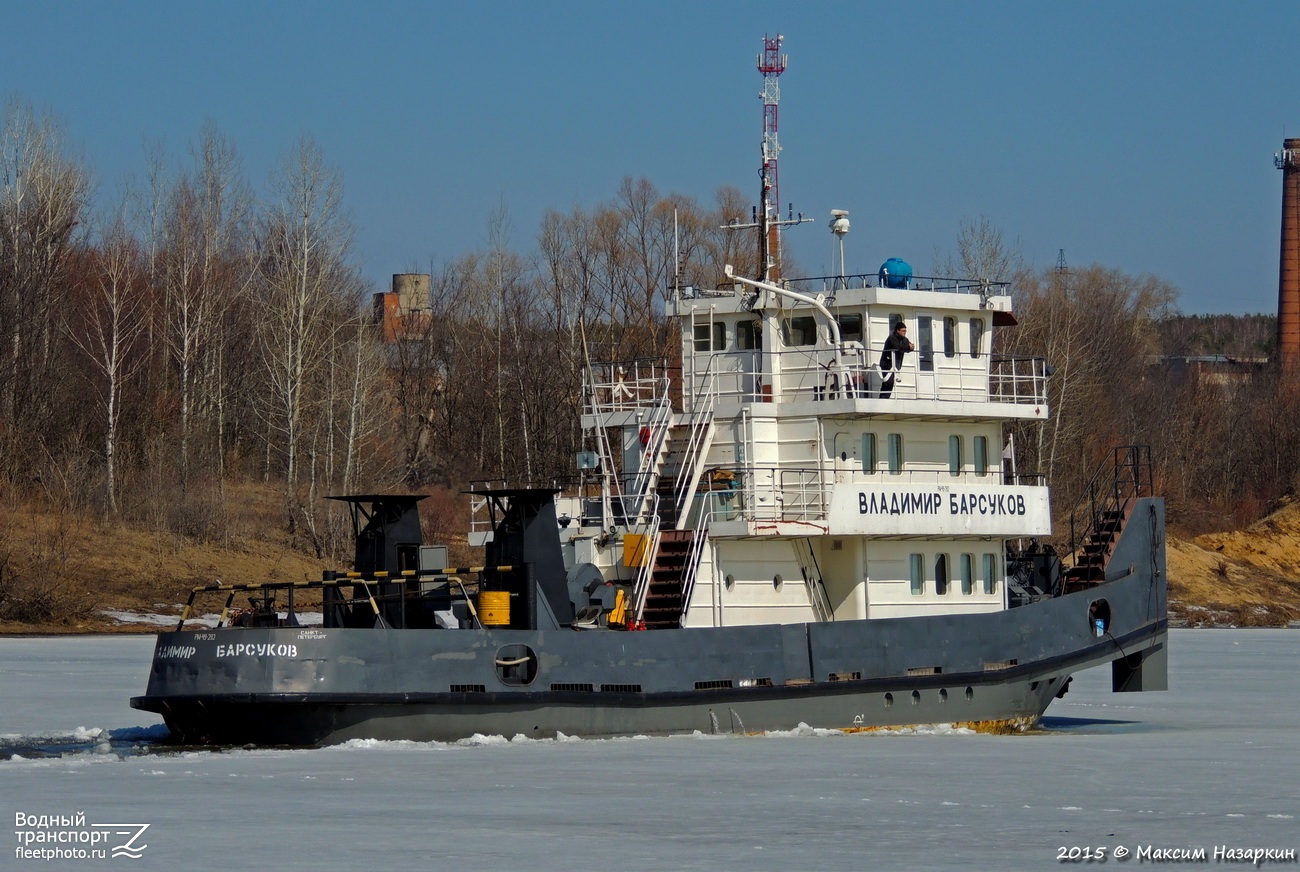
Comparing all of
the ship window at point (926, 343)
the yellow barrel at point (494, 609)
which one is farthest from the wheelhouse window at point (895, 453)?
the yellow barrel at point (494, 609)

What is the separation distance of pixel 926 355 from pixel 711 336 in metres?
2.57

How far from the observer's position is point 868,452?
21141 mm

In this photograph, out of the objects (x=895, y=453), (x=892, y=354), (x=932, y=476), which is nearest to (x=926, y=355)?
(x=892, y=354)

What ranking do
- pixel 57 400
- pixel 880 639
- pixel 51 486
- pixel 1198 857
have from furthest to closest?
pixel 57 400 < pixel 51 486 < pixel 880 639 < pixel 1198 857

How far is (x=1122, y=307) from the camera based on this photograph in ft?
233

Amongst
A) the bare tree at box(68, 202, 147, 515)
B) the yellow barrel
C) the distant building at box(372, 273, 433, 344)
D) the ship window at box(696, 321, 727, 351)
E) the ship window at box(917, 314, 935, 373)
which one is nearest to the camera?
the yellow barrel

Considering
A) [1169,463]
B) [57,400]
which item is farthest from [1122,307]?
[57,400]

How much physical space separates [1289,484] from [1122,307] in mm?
10297

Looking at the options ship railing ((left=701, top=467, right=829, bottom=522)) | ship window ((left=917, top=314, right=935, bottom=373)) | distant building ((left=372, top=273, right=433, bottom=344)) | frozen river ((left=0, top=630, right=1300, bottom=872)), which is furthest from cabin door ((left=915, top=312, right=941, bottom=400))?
distant building ((left=372, top=273, right=433, bottom=344))

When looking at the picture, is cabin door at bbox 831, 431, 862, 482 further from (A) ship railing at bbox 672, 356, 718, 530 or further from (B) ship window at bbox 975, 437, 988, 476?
(B) ship window at bbox 975, 437, 988, 476

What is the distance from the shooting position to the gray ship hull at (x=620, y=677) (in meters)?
17.2

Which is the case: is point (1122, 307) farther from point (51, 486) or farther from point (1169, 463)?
point (51, 486)

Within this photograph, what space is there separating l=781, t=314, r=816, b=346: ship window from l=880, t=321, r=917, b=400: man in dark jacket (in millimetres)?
991

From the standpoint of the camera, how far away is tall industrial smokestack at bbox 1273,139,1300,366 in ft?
238
